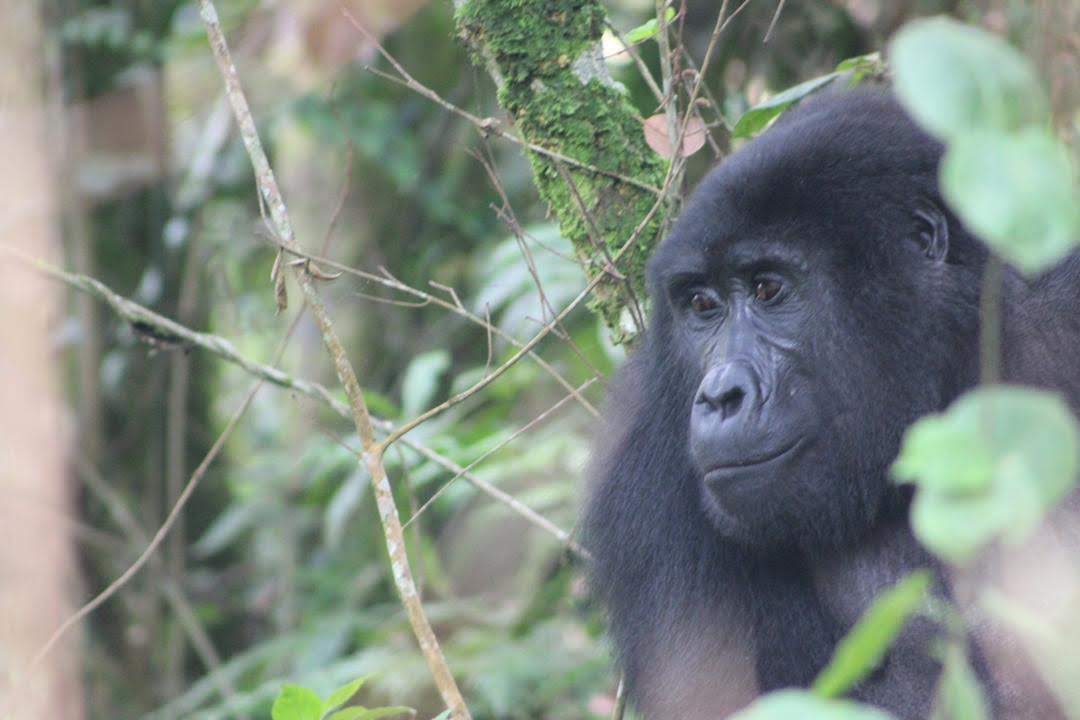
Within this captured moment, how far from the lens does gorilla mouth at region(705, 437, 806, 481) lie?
2475 mm

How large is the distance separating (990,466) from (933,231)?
66.6 inches

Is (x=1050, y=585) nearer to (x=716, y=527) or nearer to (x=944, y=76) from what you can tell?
(x=716, y=527)

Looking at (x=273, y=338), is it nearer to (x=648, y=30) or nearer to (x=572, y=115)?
(x=572, y=115)

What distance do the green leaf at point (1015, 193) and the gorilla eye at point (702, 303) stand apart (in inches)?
71.7

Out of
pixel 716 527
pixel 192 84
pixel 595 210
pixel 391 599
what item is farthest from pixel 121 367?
pixel 716 527

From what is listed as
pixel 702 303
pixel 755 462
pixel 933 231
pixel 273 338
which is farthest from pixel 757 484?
pixel 273 338

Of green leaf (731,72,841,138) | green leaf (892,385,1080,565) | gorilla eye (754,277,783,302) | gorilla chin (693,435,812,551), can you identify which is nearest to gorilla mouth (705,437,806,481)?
gorilla chin (693,435,812,551)

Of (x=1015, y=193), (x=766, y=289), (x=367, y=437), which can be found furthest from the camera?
(x=766, y=289)

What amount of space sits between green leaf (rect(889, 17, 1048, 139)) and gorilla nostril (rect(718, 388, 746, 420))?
1546mm

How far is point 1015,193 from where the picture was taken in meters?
0.95

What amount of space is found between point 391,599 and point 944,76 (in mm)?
5203

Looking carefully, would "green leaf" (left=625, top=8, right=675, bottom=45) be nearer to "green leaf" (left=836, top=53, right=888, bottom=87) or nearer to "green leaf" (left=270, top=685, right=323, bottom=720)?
"green leaf" (left=836, top=53, right=888, bottom=87)

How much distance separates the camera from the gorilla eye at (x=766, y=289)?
8.78ft

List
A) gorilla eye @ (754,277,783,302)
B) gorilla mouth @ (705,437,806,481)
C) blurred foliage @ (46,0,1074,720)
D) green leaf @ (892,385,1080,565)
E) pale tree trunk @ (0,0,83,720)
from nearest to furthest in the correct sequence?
1. green leaf @ (892,385,1080,565)
2. gorilla mouth @ (705,437,806,481)
3. gorilla eye @ (754,277,783,302)
4. pale tree trunk @ (0,0,83,720)
5. blurred foliage @ (46,0,1074,720)
